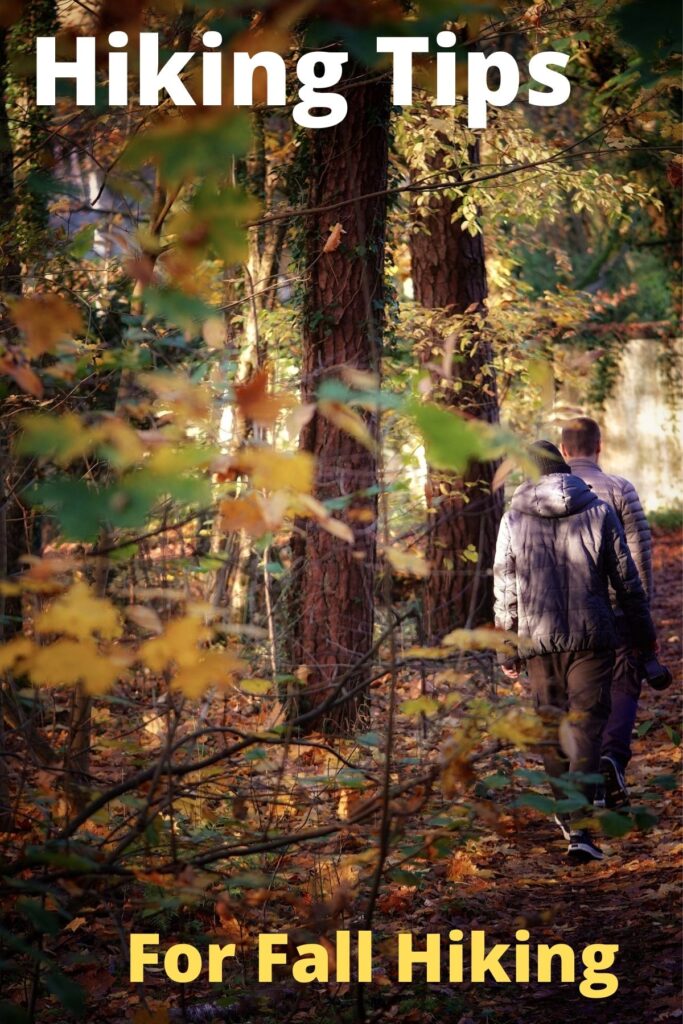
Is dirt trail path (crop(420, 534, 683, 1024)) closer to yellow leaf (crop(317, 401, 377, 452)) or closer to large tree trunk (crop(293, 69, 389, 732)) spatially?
yellow leaf (crop(317, 401, 377, 452))

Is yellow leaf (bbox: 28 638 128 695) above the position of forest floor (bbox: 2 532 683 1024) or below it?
above

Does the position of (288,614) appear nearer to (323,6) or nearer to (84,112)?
(84,112)

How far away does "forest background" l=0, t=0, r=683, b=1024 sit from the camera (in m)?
2.55

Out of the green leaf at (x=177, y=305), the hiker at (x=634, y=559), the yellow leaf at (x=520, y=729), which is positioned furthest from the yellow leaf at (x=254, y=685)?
the hiker at (x=634, y=559)

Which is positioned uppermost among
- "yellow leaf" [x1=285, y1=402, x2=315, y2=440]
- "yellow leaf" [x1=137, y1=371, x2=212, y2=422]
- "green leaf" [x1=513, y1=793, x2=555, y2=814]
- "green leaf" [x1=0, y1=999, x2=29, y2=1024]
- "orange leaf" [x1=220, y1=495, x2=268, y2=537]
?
"yellow leaf" [x1=137, y1=371, x2=212, y2=422]

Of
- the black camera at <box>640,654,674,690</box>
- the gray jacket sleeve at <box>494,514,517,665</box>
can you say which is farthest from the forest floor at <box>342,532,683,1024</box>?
the gray jacket sleeve at <box>494,514,517,665</box>

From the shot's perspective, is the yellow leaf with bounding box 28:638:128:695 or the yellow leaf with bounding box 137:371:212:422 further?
the yellow leaf with bounding box 137:371:212:422

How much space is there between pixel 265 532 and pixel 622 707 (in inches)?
152

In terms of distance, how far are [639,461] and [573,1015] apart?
67.8 ft

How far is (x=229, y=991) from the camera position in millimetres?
4352

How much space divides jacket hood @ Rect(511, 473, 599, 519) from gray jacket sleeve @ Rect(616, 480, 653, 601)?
54 centimetres

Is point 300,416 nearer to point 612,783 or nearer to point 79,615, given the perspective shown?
point 79,615

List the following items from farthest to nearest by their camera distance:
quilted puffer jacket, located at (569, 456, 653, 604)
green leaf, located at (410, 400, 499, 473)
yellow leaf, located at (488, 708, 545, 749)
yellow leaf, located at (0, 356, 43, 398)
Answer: quilted puffer jacket, located at (569, 456, 653, 604)
yellow leaf, located at (488, 708, 545, 749)
yellow leaf, located at (0, 356, 43, 398)
green leaf, located at (410, 400, 499, 473)

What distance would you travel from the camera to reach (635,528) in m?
6.57
